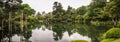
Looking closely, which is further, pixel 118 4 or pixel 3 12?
A: pixel 3 12

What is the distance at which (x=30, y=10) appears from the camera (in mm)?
168250

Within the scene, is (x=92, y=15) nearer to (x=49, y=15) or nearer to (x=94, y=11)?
(x=94, y=11)

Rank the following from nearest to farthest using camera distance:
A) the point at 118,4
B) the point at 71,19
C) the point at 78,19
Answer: the point at 118,4, the point at 78,19, the point at 71,19

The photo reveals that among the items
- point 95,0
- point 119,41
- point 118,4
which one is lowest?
point 119,41

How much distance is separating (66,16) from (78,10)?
9612 millimetres

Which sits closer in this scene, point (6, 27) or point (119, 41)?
point (119, 41)

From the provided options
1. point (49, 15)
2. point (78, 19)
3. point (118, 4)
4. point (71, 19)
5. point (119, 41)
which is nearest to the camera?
point (119, 41)

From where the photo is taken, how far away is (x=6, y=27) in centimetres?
7269

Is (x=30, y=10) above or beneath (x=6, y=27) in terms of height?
above

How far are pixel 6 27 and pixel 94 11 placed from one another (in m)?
57.0

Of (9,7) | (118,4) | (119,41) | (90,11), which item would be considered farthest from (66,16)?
(119,41)

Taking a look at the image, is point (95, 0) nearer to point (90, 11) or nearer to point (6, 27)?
point (90, 11)

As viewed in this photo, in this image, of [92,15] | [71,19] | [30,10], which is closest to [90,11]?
[92,15]

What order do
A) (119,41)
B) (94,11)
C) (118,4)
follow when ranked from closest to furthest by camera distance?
1. (119,41)
2. (118,4)
3. (94,11)
